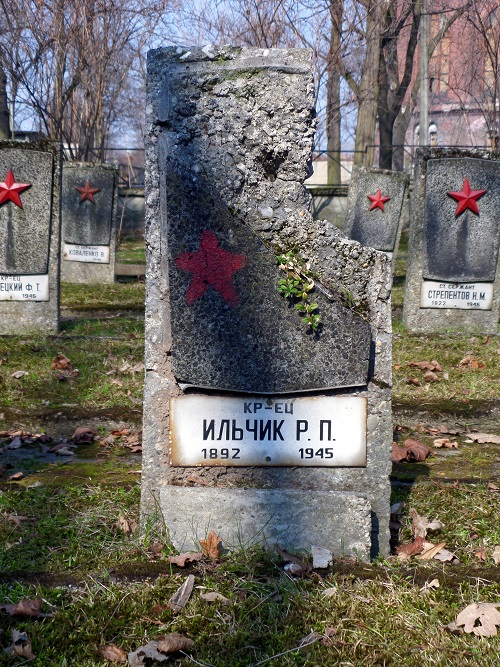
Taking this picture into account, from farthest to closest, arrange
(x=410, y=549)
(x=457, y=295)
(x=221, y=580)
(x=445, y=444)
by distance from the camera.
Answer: (x=457, y=295) < (x=445, y=444) < (x=410, y=549) < (x=221, y=580)

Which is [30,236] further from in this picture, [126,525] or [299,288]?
[299,288]

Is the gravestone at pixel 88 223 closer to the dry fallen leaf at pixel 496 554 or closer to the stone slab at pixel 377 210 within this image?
the stone slab at pixel 377 210

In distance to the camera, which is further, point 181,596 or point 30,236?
point 30,236

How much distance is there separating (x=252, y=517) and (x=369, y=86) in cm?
1506

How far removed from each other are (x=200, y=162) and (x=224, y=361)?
0.83 meters

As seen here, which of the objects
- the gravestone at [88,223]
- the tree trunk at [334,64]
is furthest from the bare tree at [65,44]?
the tree trunk at [334,64]

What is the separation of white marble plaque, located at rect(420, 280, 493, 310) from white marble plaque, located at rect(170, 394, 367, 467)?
5856 millimetres

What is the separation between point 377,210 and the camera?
13438 mm

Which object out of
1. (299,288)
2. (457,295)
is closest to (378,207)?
(457,295)

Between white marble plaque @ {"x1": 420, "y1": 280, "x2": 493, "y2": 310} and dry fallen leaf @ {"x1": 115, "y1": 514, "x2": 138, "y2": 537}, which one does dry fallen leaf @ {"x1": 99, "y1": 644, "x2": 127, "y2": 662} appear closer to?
dry fallen leaf @ {"x1": 115, "y1": 514, "x2": 138, "y2": 537}

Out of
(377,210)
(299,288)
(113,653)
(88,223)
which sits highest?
(377,210)

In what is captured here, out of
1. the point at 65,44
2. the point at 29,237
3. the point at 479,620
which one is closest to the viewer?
the point at 479,620

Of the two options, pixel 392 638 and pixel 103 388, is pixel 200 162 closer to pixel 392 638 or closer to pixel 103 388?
pixel 392 638

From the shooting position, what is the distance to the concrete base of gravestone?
10.6 feet
